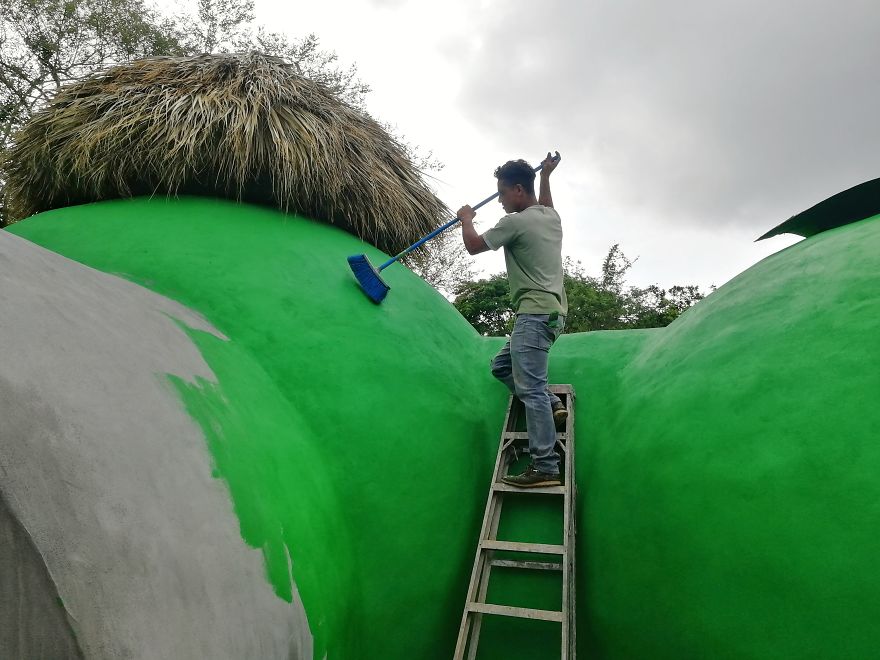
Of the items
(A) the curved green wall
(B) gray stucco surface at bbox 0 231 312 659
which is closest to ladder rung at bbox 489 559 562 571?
(A) the curved green wall

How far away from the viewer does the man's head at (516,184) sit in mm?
3262

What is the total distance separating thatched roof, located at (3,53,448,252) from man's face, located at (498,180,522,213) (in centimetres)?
83

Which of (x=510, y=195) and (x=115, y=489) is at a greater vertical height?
(x=510, y=195)

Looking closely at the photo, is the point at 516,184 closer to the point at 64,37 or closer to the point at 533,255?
the point at 533,255

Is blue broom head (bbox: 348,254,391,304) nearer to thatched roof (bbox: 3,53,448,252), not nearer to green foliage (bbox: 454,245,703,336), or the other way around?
thatched roof (bbox: 3,53,448,252)

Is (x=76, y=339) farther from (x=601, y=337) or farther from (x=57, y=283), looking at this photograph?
(x=601, y=337)

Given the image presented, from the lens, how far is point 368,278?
3199mm

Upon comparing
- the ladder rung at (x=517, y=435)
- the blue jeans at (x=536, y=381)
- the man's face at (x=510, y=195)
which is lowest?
the ladder rung at (x=517, y=435)

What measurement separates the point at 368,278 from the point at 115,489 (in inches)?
78.4

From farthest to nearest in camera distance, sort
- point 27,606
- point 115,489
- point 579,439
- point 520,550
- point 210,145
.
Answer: point 210,145 → point 579,439 → point 520,550 → point 115,489 → point 27,606

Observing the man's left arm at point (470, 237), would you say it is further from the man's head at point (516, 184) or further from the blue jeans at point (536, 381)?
the blue jeans at point (536, 381)

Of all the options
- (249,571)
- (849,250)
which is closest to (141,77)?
(249,571)

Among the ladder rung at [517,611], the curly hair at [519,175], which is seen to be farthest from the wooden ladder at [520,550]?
the curly hair at [519,175]

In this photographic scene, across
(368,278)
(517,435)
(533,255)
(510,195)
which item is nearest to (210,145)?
(368,278)
